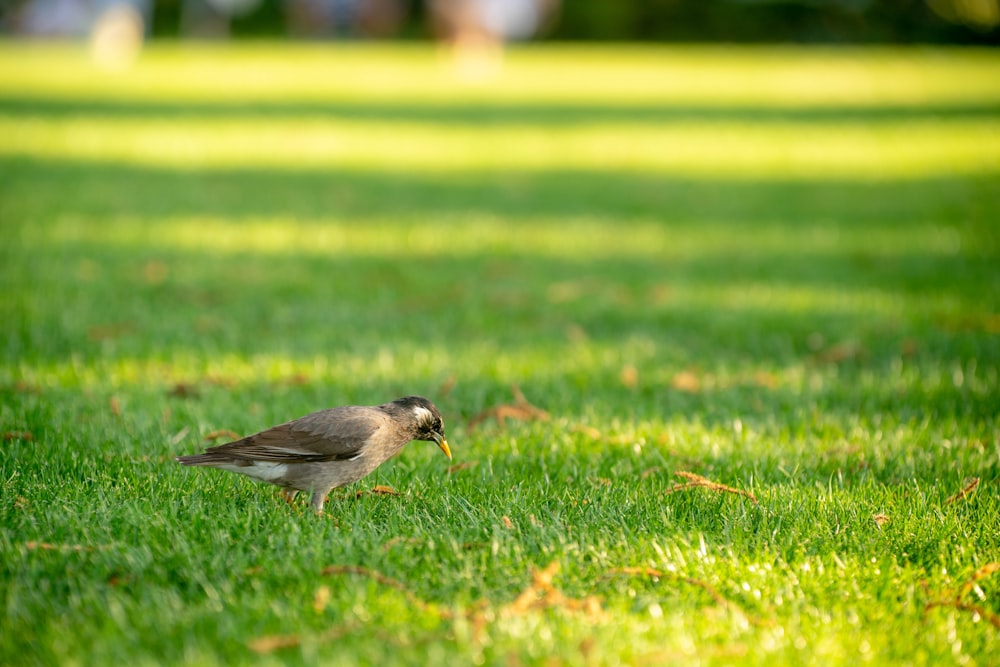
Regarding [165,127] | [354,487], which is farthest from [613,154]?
[354,487]

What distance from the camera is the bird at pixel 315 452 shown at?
3541 millimetres

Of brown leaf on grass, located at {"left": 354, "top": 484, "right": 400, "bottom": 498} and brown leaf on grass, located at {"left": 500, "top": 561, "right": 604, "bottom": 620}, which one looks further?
brown leaf on grass, located at {"left": 354, "top": 484, "right": 400, "bottom": 498}

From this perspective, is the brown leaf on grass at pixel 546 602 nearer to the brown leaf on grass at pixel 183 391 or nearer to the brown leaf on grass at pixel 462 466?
the brown leaf on grass at pixel 462 466

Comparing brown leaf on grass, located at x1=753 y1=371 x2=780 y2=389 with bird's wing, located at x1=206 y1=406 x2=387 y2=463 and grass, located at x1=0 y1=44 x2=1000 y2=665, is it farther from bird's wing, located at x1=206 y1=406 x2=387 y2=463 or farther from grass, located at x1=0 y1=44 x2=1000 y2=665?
bird's wing, located at x1=206 y1=406 x2=387 y2=463

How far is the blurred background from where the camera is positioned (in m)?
34.5

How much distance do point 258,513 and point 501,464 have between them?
3.52ft

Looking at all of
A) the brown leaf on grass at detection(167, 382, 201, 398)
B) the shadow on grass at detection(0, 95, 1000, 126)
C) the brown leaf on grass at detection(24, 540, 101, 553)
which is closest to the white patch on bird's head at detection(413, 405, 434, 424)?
the brown leaf on grass at detection(24, 540, 101, 553)

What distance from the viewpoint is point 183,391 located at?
5.00 metres

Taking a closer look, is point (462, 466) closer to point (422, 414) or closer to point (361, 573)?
point (422, 414)

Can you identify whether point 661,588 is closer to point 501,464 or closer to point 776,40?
point 501,464

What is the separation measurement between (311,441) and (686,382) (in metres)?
2.51

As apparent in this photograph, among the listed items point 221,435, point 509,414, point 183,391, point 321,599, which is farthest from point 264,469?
point 183,391

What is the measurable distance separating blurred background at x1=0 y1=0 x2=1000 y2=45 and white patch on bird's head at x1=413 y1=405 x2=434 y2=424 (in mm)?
28695

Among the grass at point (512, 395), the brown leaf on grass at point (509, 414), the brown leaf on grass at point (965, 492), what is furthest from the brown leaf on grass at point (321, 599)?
the brown leaf on grass at point (965, 492)
